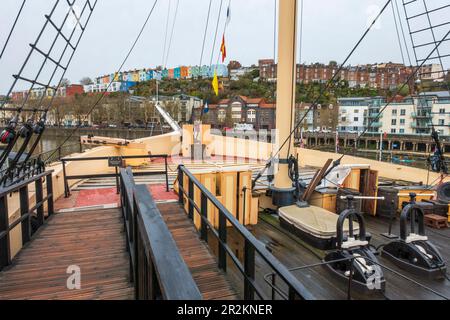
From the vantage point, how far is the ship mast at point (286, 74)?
7598mm

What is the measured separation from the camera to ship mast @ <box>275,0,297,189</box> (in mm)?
7598

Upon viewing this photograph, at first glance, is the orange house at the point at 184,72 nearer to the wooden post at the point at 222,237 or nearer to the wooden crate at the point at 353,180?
the wooden crate at the point at 353,180

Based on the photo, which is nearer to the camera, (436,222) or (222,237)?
(222,237)

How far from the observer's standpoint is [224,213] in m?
3.18

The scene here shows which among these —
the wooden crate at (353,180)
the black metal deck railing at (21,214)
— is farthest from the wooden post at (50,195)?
the wooden crate at (353,180)

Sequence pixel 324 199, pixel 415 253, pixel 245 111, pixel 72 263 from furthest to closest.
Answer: pixel 245 111 → pixel 324 199 → pixel 415 253 → pixel 72 263

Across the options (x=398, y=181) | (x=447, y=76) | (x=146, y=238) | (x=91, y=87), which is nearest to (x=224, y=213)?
(x=146, y=238)

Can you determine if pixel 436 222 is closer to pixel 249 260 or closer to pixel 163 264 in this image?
pixel 249 260

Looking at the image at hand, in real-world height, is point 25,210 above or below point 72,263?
above

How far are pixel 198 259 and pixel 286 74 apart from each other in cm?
547

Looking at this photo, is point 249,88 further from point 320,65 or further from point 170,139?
point 170,139

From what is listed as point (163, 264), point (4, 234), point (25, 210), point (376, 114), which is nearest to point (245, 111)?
point (376, 114)

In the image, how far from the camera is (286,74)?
25.5 feet

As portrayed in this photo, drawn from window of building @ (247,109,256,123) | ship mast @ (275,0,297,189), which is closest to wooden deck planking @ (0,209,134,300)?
ship mast @ (275,0,297,189)
